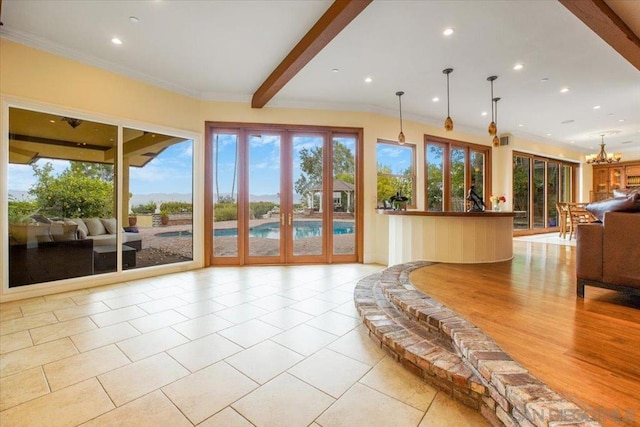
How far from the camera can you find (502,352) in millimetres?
1783

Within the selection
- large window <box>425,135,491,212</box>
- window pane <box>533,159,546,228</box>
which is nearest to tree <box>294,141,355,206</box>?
large window <box>425,135,491,212</box>

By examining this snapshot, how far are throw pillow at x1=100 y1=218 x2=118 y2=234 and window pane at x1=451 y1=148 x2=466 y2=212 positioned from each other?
7.10 m

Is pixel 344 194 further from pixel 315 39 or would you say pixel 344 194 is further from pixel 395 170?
pixel 315 39

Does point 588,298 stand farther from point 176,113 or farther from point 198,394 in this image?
point 176,113

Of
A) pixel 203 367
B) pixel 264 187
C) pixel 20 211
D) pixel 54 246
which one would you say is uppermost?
pixel 264 187

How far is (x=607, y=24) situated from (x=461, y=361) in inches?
144

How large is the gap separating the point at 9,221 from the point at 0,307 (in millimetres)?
1032

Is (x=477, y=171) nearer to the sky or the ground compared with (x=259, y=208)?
nearer to the sky

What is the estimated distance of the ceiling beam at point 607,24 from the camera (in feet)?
8.94

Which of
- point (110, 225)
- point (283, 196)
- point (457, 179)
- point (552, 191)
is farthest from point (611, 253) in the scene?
point (552, 191)

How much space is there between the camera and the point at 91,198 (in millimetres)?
4316

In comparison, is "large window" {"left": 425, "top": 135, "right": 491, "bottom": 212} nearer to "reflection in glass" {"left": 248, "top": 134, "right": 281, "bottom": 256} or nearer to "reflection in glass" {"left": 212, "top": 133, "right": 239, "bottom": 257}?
"reflection in glass" {"left": 248, "top": 134, "right": 281, "bottom": 256}

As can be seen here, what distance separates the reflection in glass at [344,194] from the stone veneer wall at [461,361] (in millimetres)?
2878

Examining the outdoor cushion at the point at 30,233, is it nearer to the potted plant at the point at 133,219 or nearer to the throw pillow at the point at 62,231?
the throw pillow at the point at 62,231
